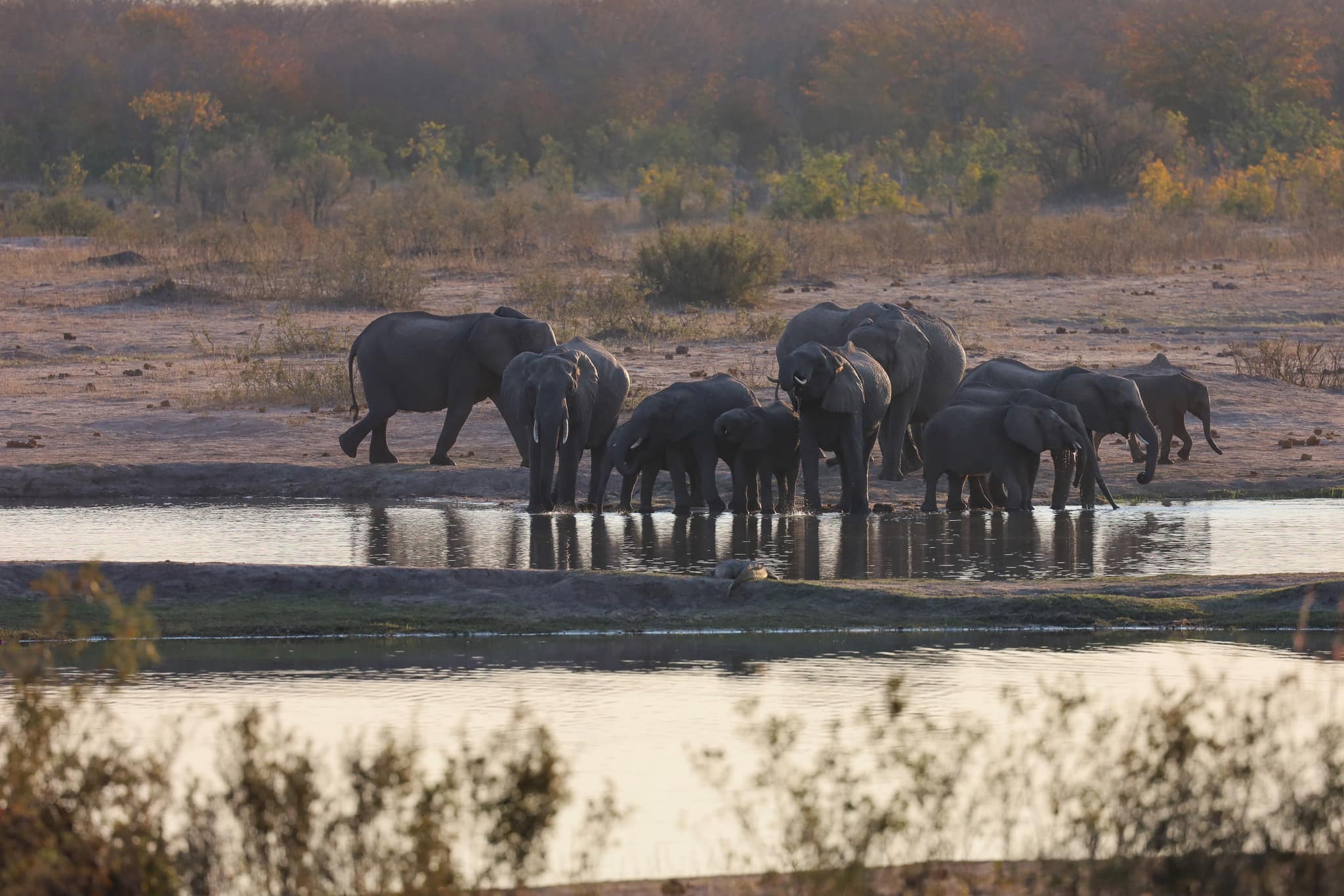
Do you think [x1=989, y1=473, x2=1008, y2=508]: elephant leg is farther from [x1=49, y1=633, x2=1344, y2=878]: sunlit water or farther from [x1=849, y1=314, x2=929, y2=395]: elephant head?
[x1=49, y1=633, x2=1344, y2=878]: sunlit water

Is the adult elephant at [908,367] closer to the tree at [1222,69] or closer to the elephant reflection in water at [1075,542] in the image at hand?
the elephant reflection in water at [1075,542]

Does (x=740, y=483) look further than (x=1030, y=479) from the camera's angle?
No

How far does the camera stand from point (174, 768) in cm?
636

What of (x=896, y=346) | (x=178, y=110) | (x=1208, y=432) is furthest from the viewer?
(x=178, y=110)

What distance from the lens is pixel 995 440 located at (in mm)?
12828

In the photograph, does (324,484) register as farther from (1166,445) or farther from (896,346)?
(1166,445)

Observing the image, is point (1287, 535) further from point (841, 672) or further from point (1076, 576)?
point (841, 672)

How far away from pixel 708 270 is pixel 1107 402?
10.1 metres

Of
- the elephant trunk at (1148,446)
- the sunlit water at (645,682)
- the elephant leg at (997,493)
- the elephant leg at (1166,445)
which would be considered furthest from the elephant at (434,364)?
the sunlit water at (645,682)

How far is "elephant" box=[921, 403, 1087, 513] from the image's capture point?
12773mm

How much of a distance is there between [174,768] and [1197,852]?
10.8ft

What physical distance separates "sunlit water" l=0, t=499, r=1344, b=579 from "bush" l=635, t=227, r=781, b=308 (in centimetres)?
1107

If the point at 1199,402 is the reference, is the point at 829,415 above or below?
above

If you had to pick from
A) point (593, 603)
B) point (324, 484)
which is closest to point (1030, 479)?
point (324, 484)
